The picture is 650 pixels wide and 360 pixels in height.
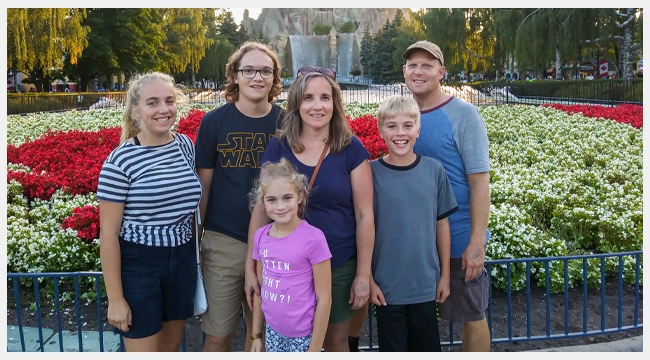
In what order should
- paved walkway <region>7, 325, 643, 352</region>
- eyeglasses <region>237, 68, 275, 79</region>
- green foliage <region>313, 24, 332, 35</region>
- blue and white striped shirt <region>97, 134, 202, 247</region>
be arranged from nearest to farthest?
blue and white striped shirt <region>97, 134, 202, 247</region> < eyeglasses <region>237, 68, 275, 79</region> < paved walkway <region>7, 325, 643, 352</region> < green foliage <region>313, 24, 332, 35</region>

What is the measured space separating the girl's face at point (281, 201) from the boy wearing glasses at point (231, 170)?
0.81ft

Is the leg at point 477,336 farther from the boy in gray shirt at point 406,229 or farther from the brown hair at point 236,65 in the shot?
the brown hair at point 236,65

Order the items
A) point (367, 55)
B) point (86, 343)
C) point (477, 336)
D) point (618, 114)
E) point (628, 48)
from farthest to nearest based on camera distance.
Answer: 1. point (367, 55)
2. point (628, 48)
3. point (618, 114)
4. point (86, 343)
5. point (477, 336)

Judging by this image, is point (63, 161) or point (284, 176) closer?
point (284, 176)

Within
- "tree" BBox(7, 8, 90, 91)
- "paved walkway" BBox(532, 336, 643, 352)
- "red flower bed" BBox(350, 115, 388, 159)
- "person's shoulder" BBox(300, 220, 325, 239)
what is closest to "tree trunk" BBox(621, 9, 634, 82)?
"red flower bed" BBox(350, 115, 388, 159)

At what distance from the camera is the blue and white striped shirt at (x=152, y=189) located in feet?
7.32

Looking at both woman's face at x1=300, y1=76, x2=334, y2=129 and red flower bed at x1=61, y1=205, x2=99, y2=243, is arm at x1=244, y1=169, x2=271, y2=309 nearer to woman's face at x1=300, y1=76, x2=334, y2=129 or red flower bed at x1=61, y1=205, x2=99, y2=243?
woman's face at x1=300, y1=76, x2=334, y2=129

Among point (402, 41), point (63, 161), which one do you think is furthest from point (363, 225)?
point (402, 41)

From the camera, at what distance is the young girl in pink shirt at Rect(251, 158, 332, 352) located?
2.25 metres

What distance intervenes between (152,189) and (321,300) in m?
0.86

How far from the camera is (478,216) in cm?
254

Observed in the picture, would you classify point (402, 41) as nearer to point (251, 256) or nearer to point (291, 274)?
point (251, 256)

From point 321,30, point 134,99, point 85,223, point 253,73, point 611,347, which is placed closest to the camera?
point 134,99

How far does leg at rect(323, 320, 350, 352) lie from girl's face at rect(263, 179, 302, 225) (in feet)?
1.94
